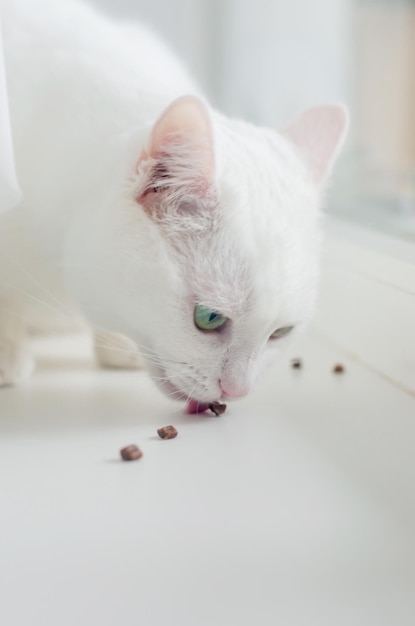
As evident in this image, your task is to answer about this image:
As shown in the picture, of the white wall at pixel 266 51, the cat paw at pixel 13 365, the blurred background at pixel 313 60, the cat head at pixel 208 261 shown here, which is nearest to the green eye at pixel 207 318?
the cat head at pixel 208 261

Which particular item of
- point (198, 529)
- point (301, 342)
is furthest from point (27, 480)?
point (301, 342)

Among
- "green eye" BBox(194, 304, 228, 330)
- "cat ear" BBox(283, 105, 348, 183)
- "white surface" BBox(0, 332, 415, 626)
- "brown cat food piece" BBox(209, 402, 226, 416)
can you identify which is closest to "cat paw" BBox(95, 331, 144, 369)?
"white surface" BBox(0, 332, 415, 626)

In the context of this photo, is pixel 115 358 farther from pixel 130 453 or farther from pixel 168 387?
pixel 130 453

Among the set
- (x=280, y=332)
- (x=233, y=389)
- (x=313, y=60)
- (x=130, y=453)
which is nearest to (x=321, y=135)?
(x=280, y=332)

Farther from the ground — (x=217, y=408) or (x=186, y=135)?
(x=186, y=135)

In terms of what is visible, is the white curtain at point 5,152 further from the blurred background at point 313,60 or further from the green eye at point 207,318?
the blurred background at point 313,60

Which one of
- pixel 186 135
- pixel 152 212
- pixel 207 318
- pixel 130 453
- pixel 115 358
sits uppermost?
pixel 186 135

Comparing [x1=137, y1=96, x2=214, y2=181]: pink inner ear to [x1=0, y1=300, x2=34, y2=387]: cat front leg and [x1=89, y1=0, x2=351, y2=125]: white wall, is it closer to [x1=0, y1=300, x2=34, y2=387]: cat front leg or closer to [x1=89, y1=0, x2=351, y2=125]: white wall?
[x1=0, y1=300, x2=34, y2=387]: cat front leg
